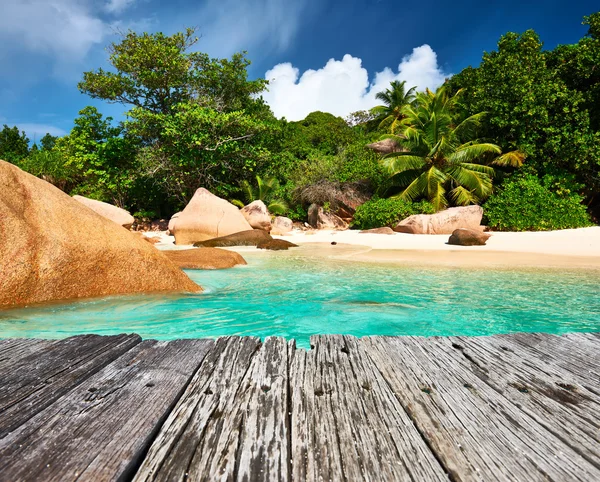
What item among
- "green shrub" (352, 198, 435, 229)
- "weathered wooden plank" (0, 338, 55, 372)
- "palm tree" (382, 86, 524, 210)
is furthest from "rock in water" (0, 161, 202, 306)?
"palm tree" (382, 86, 524, 210)

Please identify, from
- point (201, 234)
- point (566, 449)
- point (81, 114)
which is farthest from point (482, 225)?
point (81, 114)

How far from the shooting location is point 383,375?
175 centimetres

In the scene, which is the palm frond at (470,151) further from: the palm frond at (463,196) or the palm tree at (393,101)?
the palm tree at (393,101)

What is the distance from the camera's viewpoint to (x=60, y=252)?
498cm

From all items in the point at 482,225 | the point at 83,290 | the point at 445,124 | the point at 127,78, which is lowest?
the point at 83,290

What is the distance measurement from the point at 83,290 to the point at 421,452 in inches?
207

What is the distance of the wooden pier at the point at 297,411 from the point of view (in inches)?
44.2

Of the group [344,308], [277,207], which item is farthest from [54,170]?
[344,308]

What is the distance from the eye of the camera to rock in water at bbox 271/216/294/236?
1984 centimetres

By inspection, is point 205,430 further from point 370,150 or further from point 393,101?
point 393,101

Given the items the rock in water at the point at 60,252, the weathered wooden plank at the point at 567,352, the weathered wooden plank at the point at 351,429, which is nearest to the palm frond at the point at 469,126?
the rock in water at the point at 60,252

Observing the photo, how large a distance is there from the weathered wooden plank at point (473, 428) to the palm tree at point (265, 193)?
2024cm

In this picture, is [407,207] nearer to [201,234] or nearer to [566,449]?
[201,234]

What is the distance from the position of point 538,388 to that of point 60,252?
5370 mm
